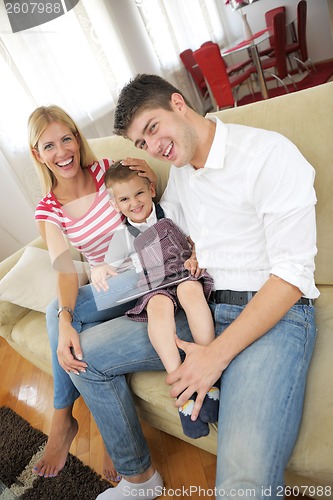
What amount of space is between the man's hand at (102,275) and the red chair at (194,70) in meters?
3.33

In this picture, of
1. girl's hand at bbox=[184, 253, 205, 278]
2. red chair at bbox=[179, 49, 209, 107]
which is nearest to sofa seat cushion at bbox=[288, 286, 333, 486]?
girl's hand at bbox=[184, 253, 205, 278]

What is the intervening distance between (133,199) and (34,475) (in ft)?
3.41

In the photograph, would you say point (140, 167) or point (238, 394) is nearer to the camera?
point (238, 394)

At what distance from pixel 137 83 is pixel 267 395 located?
32.6 inches

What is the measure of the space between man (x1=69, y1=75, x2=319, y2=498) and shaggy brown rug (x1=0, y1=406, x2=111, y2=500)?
0.86 feet

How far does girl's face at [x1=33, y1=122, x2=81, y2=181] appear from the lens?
1184mm

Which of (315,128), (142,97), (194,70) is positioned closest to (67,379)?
(142,97)

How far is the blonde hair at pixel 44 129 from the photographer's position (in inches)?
46.7

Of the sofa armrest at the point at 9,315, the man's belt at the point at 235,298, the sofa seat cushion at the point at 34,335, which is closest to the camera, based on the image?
the man's belt at the point at 235,298

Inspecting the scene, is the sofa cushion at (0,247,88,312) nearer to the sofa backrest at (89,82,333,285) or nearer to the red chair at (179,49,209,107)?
the sofa backrest at (89,82,333,285)

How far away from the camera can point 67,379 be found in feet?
3.93

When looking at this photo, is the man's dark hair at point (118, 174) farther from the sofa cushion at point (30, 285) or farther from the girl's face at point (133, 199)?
the sofa cushion at point (30, 285)

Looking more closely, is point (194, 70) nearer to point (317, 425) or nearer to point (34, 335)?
point (34, 335)

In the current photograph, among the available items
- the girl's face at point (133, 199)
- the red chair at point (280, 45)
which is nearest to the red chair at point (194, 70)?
the red chair at point (280, 45)
